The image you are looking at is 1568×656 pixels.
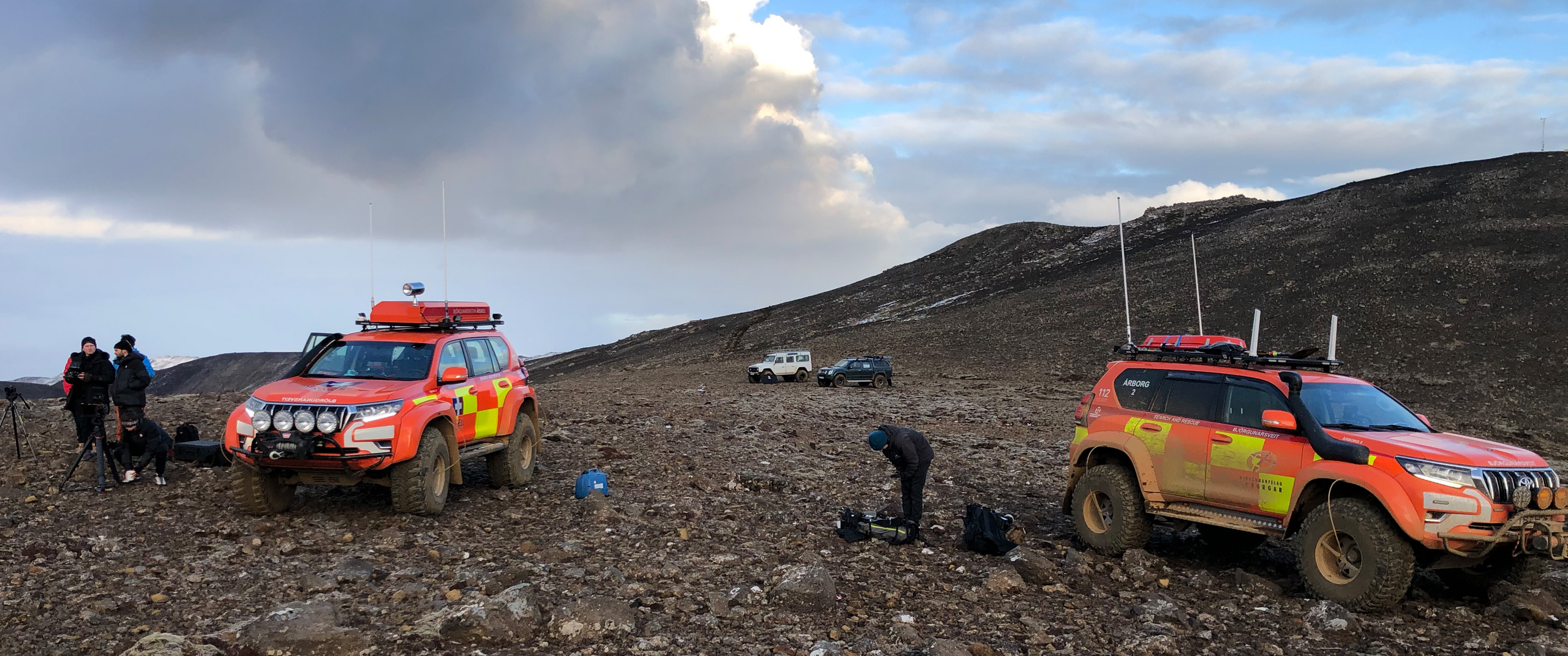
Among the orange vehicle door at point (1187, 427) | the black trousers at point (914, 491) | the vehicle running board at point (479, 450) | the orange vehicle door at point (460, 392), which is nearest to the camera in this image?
the orange vehicle door at point (1187, 427)

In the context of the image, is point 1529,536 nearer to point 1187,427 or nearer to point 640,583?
point 1187,427

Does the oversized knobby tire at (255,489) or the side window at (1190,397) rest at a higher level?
the side window at (1190,397)

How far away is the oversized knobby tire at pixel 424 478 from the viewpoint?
959 centimetres

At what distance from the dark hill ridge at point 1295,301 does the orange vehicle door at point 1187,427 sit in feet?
72.1

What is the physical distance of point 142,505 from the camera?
34.2 ft

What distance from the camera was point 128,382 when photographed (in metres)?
11.3

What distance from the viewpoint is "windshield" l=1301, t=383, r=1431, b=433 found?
27.0ft

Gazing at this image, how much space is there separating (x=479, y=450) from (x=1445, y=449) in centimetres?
924

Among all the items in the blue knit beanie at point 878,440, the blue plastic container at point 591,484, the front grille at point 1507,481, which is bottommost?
the blue plastic container at point 591,484

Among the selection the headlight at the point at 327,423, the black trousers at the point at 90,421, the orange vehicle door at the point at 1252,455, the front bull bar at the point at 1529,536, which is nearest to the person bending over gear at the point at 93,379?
the black trousers at the point at 90,421

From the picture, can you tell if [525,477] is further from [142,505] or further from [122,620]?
[122,620]

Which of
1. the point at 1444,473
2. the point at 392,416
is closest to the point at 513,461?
the point at 392,416

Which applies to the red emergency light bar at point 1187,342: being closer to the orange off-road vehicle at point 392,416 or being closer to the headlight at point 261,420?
the orange off-road vehicle at point 392,416

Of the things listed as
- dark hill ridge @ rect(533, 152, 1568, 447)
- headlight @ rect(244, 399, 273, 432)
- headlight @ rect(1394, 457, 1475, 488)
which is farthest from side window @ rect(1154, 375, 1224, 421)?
dark hill ridge @ rect(533, 152, 1568, 447)
